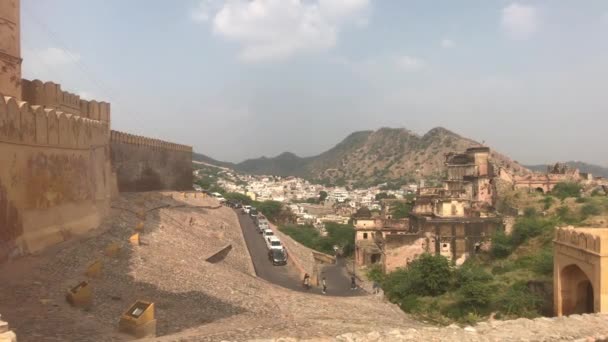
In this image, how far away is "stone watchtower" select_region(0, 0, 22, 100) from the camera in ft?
39.2

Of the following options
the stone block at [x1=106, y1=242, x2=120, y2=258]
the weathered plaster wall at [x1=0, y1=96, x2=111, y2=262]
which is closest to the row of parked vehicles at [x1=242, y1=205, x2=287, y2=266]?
the weathered plaster wall at [x1=0, y1=96, x2=111, y2=262]

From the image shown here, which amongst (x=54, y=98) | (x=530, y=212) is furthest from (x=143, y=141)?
(x=530, y=212)

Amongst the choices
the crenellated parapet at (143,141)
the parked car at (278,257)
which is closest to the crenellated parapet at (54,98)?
the crenellated parapet at (143,141)

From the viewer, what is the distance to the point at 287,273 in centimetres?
2048

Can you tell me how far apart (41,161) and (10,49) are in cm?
313

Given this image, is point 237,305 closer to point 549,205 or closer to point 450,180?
point 549,205

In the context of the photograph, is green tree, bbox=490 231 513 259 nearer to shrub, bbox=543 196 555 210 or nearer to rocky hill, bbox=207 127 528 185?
shrub, bbox=543 196 555 210

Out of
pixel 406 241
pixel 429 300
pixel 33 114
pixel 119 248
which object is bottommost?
pixel 429 300

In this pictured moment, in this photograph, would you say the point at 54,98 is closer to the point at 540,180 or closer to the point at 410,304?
the point at 410,304

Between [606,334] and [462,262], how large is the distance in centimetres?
2257

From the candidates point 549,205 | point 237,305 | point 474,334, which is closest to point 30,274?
point 237,305

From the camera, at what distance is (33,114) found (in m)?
11.1

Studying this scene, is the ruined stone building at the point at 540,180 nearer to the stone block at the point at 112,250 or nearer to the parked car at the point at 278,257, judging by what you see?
the parked car at the point at 278,257

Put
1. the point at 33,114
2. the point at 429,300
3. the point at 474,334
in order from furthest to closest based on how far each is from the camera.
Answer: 1. the point at 429,300
2. the point at 33,114
3. the point at 474,334
